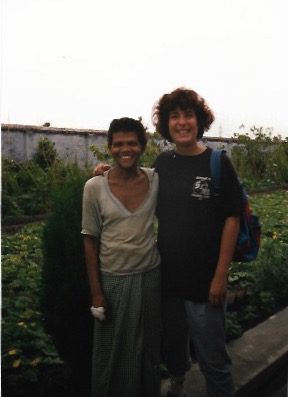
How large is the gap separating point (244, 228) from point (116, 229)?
676 mm

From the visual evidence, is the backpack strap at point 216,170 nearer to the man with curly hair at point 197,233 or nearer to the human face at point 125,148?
the man with curly hair at point 197,233

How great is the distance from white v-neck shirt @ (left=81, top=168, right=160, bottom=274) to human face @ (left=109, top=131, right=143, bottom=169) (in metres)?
0.14

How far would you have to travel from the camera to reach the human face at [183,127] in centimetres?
211

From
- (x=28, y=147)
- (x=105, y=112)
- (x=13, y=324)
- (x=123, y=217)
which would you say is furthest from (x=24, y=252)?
(x=28, y=147)

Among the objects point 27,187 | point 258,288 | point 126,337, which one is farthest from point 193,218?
point 27,187

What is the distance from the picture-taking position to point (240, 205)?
204 cm

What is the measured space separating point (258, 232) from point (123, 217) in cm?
77

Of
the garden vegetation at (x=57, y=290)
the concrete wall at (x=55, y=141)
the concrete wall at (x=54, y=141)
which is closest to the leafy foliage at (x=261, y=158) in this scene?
the concrete wall at (x=55, y=141)

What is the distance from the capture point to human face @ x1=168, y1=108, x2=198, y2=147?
2.11 metres

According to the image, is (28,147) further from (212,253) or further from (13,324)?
(212,253)

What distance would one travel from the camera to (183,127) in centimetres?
212

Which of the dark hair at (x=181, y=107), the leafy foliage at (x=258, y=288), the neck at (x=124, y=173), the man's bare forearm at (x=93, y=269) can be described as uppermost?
the dark hair at (x=181, y=107)

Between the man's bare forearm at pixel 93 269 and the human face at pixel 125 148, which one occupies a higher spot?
the human face at pixel 125 148

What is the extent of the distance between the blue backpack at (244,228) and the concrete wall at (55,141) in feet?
24.1
